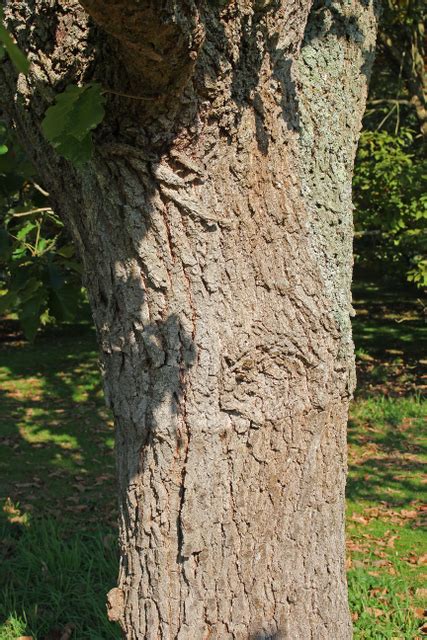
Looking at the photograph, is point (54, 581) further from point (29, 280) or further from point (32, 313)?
point (29, 280)

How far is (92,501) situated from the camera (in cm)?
648

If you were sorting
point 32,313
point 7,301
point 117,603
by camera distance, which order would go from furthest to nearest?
point 32,313 < point 7,301 < point 117,603

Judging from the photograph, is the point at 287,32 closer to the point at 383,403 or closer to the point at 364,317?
the point at 383,403

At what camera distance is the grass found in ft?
14.6

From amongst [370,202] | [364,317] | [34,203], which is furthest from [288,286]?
[364,317]

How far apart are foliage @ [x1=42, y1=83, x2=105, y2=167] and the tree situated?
0.12 metres

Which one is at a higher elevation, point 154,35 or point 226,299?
point 154,35

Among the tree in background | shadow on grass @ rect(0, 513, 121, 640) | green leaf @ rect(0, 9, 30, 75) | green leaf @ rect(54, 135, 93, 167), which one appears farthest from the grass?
green leaf @ rect(0, 9, 30, 75)

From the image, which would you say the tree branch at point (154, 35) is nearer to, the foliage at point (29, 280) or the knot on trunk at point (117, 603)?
the knot on trunk at point (117, 603)

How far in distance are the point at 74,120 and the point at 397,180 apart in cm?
805

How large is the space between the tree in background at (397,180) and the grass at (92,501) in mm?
1641

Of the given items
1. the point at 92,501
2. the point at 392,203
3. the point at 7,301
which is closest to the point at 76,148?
the point at 7,301

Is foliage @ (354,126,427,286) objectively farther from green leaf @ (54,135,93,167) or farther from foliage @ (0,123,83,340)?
green leaf @ (54,135,93,167)

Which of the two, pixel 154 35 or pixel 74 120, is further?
pixel 74 120
